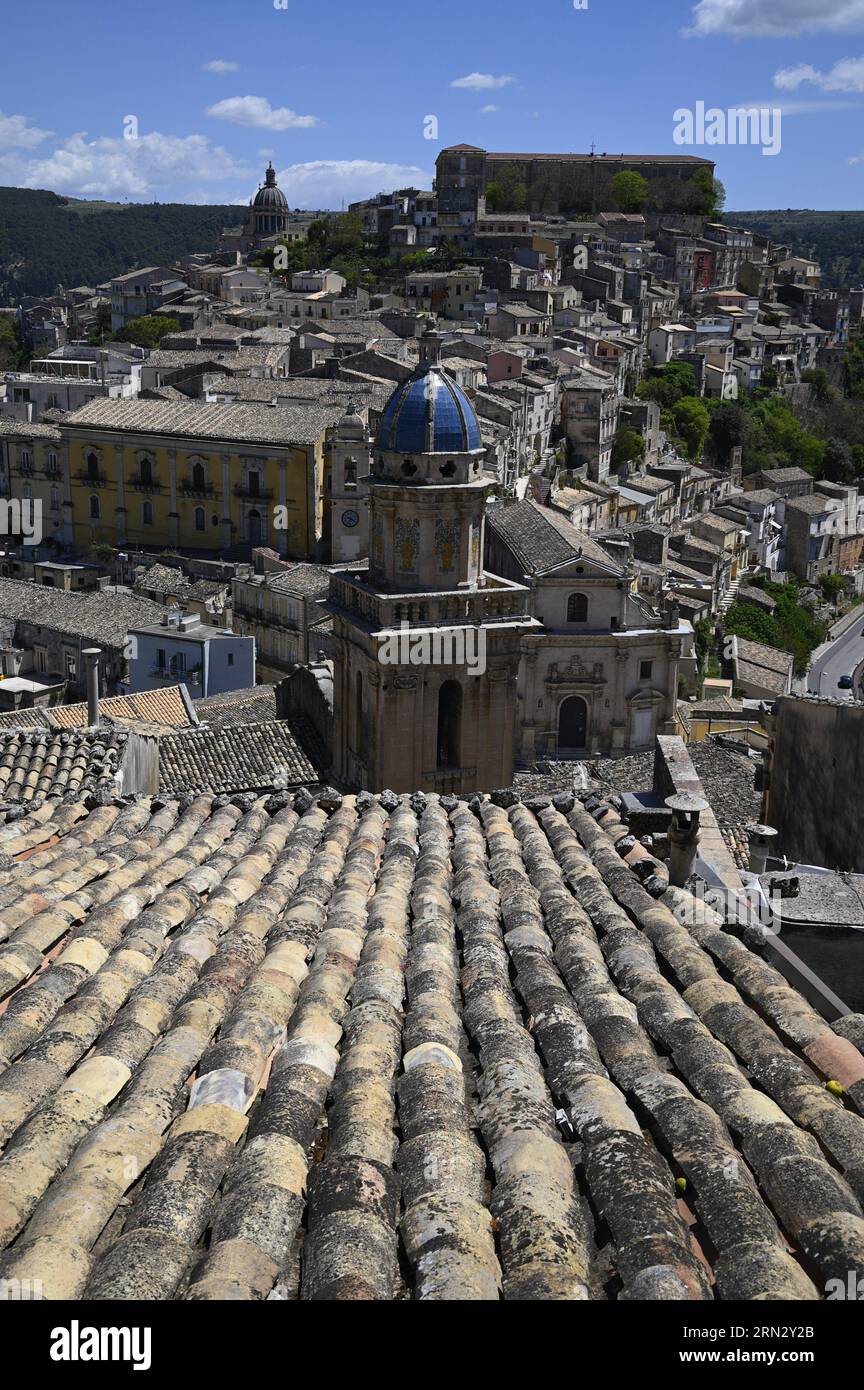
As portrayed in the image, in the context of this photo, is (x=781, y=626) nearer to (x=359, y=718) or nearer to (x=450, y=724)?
(x=450, y=724)

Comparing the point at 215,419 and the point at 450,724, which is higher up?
the point at 215,419

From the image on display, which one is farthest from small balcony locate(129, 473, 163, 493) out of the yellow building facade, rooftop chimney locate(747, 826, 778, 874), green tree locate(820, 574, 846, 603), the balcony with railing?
rooftop chimney locate(747, 826, 778, 874)

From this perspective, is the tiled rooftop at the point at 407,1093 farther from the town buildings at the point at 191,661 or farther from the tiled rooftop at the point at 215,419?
the tiled rooftop at the point at 215,419

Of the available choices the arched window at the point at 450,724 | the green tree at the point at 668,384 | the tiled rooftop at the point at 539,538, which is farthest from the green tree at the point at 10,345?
the arched window at the point at 450,724

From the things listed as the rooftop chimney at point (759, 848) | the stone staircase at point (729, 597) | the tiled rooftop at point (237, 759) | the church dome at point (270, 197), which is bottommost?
the stone staircase at point (729, 597)

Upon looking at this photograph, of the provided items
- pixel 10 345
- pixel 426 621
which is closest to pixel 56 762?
pixel 426 621

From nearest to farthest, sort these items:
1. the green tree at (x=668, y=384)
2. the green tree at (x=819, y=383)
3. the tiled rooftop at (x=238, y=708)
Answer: the tiled rooftop at (x=238, y=708)
the green tree at (x=668, y=384)
the green tree at (x=819, y=383)

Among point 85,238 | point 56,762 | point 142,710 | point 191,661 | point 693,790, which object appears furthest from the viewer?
point 85,238

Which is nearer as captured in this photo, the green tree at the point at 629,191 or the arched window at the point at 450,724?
the arched window at the point at 450,724
